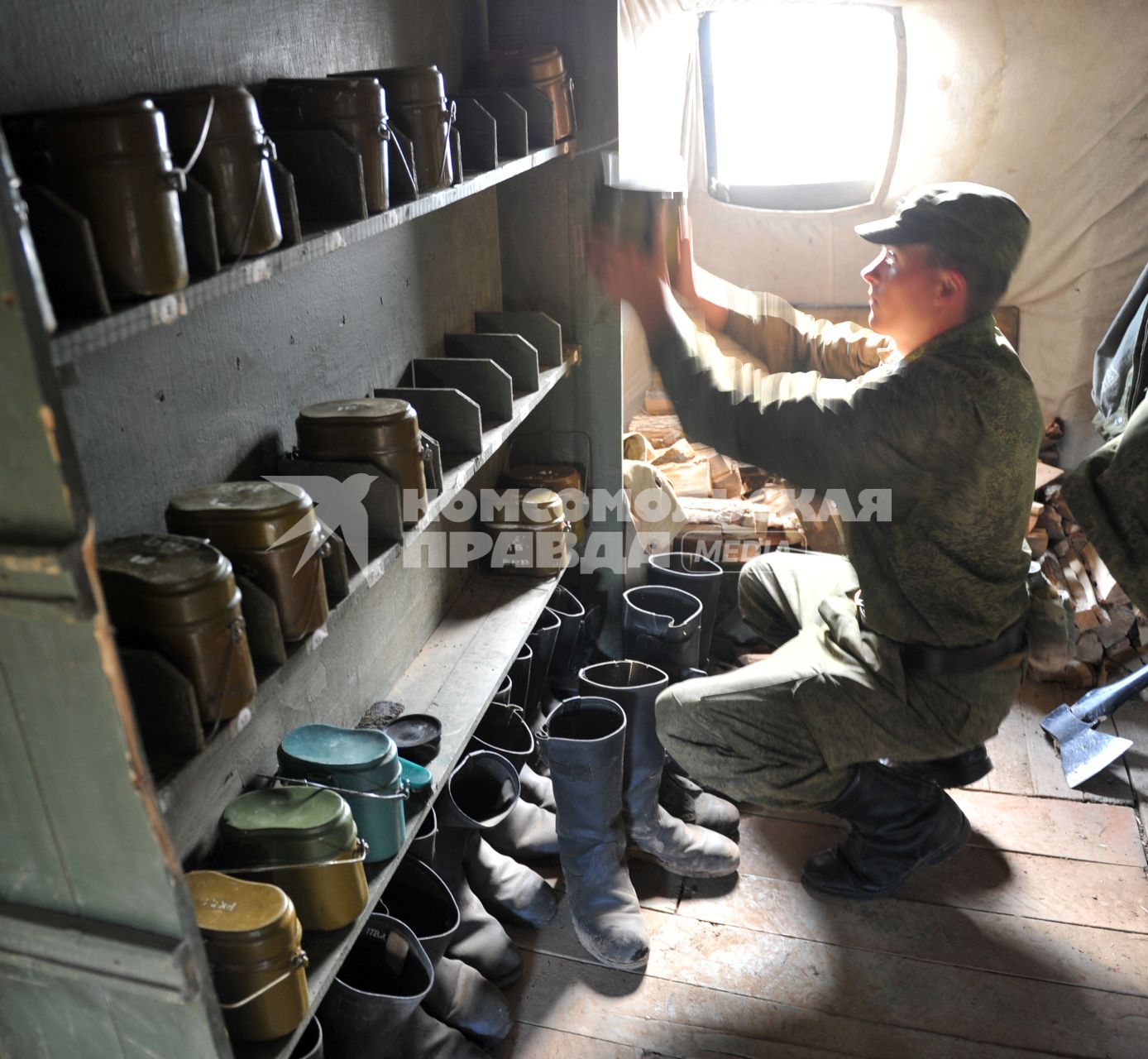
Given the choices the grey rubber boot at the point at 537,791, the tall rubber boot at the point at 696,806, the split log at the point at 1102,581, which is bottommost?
the tall rubber boot at the point at 696,806

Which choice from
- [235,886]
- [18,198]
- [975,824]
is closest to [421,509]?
[235,886]

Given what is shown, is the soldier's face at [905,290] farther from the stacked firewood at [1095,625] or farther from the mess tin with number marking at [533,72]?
the stacked firewood at [1095,625]

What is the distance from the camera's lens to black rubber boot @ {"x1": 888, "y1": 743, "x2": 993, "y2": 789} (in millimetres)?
2895

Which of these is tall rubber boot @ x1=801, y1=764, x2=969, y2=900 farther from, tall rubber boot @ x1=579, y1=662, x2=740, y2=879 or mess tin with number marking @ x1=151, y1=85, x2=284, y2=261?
mess tin with number marking @ x1=151, y1=85, x2=284, y2=261

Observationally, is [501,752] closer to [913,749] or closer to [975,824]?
[913,749]

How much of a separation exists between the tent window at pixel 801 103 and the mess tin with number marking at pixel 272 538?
408 centimetres

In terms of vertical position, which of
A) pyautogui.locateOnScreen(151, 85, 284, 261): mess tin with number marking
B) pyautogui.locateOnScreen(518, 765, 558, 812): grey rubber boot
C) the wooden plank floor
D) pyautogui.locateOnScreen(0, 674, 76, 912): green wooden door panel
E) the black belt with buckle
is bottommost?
the wooden plank floor

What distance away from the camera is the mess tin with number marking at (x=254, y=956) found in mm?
1561

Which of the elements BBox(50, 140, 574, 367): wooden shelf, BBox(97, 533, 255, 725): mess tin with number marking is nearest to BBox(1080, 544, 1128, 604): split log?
BBox(50, 140, 574, 367): wooden shelf

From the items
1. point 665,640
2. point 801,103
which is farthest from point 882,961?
point 801,103

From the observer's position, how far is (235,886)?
1.66 meters

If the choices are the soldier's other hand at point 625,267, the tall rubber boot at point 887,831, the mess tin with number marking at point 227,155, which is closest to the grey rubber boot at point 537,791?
the tall rubber boot at point 887,831

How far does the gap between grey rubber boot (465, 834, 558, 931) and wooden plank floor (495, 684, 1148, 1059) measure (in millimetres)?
45

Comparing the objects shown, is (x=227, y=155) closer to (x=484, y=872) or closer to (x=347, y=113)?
(x=347, y=113)
